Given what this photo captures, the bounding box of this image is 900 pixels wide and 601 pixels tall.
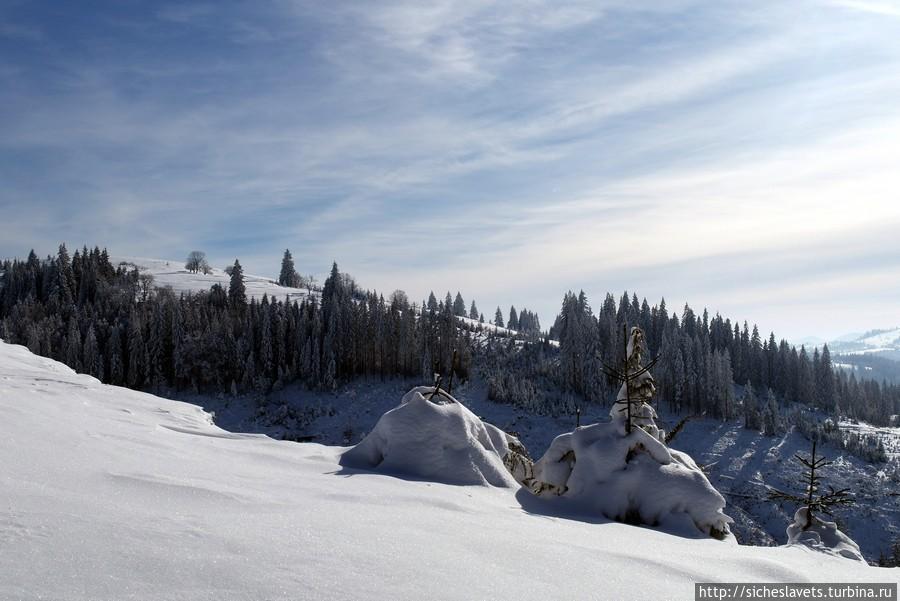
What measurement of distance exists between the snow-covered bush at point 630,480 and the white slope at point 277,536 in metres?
0.89

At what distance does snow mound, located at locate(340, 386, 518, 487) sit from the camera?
8570 millimetres

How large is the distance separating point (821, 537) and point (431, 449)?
920 cm

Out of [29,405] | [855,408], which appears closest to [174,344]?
[29,405]

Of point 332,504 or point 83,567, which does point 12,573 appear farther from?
point 332,504

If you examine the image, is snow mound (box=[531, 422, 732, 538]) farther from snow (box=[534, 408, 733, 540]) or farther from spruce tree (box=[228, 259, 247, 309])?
spruce tree (box=[228, 259, 247, 309])

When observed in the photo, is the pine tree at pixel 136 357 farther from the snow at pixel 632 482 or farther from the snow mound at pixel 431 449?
the snow at pixel 632 482

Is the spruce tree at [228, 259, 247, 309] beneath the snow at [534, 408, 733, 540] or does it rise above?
above

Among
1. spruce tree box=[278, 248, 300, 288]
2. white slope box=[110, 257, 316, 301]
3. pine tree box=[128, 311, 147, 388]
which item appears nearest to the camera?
pine tree box=[128, 311, 147, 388]

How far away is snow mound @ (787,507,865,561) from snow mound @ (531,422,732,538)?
3692mm

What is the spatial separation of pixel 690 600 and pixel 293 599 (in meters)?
3.08

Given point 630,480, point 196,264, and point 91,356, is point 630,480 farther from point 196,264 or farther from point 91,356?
point 196,264

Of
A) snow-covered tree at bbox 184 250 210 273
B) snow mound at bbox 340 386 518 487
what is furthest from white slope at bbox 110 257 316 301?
snow mound at bbox 340 386 518 487

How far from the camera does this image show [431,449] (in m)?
8.77

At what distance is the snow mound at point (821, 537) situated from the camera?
10797 mm
